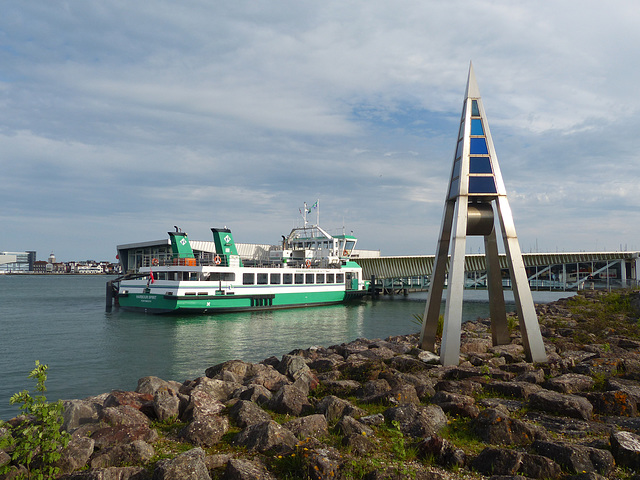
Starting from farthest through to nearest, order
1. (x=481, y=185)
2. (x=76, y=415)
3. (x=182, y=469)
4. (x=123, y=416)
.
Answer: (x=481, y=185)
(x=76, y=415)
(x=123, y=416)
(x=182, y=469)

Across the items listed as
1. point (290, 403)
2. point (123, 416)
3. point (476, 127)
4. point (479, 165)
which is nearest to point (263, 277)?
point (476, 127)

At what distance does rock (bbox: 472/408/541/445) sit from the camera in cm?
650

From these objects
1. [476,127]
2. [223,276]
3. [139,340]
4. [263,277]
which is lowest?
[139,340]

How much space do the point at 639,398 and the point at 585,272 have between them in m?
82.0

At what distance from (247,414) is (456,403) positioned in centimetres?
374

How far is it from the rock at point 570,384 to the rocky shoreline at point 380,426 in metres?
0.02

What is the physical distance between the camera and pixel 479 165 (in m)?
12.1

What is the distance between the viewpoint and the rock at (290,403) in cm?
845

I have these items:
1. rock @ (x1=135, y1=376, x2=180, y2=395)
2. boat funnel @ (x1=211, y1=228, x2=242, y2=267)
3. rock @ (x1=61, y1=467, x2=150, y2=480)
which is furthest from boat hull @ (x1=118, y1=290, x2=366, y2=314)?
rock @ (x1=61, y1=467, x2=150, y2=480)

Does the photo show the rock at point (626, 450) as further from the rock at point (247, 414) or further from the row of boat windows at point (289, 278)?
the row of boat windows at point (289, 278)

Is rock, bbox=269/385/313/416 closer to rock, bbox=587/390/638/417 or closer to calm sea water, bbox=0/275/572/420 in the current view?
rock, bbox=587/390/638/417

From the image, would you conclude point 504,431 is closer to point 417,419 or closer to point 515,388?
point 417,419

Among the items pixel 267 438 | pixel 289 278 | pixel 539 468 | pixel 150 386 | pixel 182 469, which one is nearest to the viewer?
pixel 539 468

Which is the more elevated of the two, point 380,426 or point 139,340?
point 380,426
